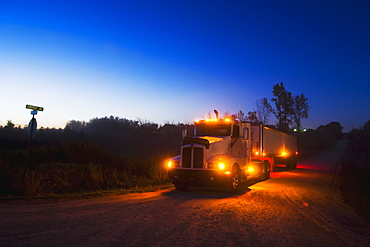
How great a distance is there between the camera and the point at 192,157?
1154 cm

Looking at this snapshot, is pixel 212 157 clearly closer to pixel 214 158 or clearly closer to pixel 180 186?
pixel 214 158

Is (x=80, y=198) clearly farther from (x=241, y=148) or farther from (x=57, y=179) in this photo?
(x=241, y=148)

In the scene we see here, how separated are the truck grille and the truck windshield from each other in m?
1.69

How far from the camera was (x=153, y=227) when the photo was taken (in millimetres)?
6254

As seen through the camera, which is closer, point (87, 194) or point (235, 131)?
point (87, 194)

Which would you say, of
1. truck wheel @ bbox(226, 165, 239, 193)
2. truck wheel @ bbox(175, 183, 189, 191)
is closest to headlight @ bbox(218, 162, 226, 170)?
truck wheel @ bbox(226, 165, 239, 193)

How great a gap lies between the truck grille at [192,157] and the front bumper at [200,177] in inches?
9.2

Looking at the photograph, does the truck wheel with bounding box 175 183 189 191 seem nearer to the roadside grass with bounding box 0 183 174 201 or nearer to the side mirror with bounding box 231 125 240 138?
the roadside grass with bounding box 0 183 174 201

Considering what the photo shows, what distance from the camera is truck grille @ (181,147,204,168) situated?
11.4m

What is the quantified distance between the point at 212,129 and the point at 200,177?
8.43 ft

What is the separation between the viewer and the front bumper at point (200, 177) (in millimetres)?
11109

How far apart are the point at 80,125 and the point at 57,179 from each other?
200 ft

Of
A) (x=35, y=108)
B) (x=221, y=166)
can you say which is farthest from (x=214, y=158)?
(x=35, y=108)

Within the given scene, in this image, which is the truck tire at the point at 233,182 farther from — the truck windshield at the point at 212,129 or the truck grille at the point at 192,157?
the truck windshield at the point at 212,129
